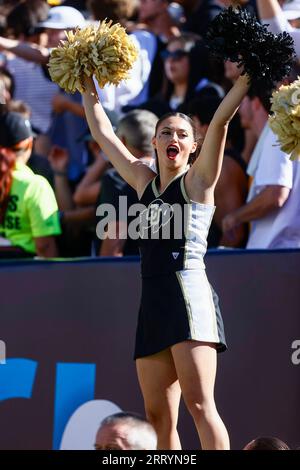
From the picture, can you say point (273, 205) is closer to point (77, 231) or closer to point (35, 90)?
point (77, 231)

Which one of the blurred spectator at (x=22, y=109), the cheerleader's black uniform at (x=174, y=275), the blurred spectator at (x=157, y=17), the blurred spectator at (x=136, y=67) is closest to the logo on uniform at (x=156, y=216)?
the cheerleader's black uniform at (x=174, y=275)

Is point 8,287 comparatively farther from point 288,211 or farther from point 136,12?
point 136,12

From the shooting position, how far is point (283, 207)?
635 centimetres

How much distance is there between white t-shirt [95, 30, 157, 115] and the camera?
7871 millimetres

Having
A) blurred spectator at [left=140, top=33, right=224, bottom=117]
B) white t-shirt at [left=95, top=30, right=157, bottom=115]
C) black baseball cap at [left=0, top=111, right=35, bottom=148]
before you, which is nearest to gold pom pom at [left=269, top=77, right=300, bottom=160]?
black baseball cap at [left=0, top=111, right=35, bottom=148]

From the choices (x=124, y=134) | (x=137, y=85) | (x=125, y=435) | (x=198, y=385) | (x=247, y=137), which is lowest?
(x=125, y=435)

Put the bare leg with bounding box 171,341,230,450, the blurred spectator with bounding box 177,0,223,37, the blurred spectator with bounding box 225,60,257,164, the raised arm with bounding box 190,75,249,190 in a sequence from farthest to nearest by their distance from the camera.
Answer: the blurred spectator with bounding box 177,0,223,37 < the blurred spectator with bounding box 225,60,257,164 < the bare leg with bounding box 171,341,230,450 < the raised arm with bounding box 190,75,249,190

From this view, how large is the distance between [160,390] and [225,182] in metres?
2.11

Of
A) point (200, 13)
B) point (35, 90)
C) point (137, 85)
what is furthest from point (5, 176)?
point (200, 13)

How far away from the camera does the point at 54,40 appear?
8414 millimetres

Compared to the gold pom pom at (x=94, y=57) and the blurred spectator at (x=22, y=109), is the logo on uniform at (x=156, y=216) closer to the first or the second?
the gold pom pom at (x=94, y=57)

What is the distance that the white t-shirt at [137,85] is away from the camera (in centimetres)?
787

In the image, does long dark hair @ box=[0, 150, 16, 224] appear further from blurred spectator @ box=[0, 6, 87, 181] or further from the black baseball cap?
blurred spectator @ box=[0, 6, 87, 181]

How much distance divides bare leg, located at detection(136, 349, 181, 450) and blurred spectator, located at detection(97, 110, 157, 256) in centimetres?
157
